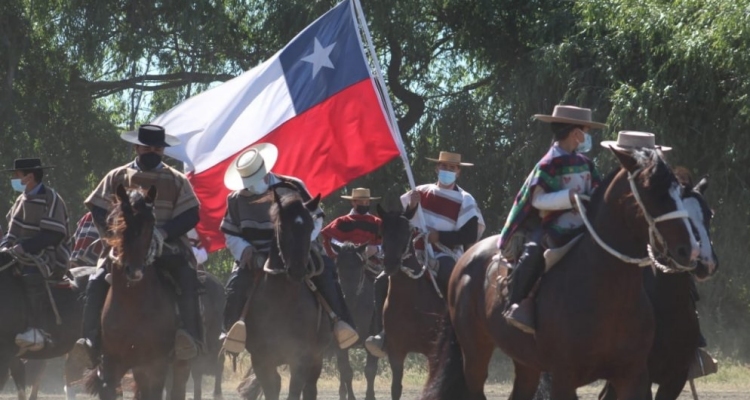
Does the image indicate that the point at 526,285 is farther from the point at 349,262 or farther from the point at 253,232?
the point at 349,262

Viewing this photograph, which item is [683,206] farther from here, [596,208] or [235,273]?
[235,273]

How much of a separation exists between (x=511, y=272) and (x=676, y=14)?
9788 mm

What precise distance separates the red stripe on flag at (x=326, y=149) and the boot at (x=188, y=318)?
2055 mm

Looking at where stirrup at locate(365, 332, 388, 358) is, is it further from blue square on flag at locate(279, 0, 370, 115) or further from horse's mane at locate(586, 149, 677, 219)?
horse's mane at locate(586, 149, 677, 219)

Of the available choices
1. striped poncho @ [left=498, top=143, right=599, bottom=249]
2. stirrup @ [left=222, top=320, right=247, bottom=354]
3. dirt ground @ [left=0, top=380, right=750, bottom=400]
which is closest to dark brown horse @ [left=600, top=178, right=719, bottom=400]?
striped poncho @ [left=498, top=143, right=599, bottom=249]

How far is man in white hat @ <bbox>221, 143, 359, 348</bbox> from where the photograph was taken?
35.9 ft

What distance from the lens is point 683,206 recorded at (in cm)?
751

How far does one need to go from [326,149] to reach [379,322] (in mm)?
2393

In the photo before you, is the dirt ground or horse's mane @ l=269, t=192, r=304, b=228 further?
the dirt ground

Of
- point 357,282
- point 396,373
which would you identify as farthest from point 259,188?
point 357,282

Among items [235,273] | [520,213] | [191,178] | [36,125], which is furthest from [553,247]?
[36,125]

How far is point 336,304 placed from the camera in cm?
1115

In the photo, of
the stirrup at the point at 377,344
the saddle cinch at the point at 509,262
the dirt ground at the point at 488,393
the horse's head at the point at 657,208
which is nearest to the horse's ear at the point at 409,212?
the stirrup at the point at 377,344

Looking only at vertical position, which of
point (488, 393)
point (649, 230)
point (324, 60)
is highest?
point (324, 60)
